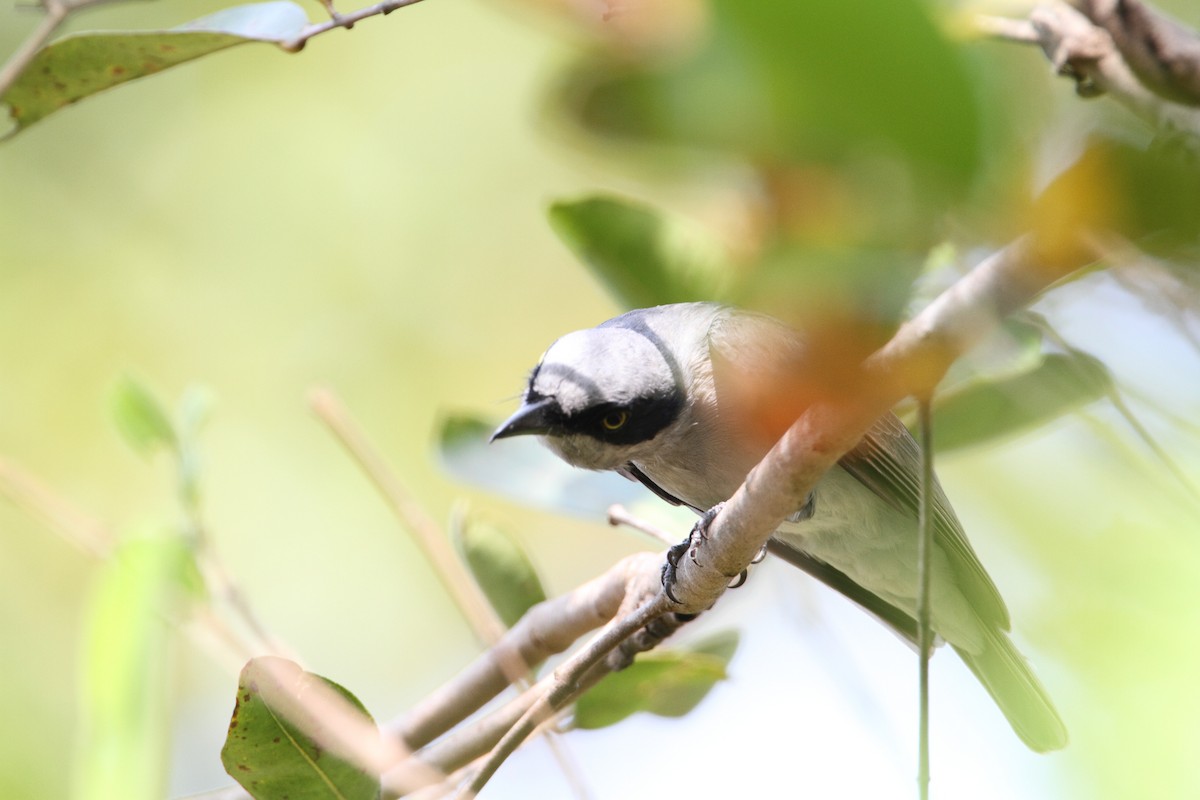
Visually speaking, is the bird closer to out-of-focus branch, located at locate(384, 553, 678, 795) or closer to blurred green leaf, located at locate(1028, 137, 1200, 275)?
out-of-focus branch, located at locate(384, 553, 678, 795)

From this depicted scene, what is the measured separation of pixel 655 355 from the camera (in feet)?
7.89

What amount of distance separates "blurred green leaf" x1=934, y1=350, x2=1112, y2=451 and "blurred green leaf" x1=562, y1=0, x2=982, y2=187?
1.49m

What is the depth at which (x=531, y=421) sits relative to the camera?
2.27 metres

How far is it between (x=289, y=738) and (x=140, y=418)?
117 cm

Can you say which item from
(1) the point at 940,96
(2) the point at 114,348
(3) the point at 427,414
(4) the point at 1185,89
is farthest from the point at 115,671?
(2) the point at 114,348

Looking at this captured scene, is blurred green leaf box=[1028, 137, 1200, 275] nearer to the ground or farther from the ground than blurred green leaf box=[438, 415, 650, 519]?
farther from the ground

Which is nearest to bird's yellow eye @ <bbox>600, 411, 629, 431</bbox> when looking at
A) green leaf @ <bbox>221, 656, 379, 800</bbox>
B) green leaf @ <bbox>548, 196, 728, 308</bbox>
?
green leaf @ <bbox>548, 196, 728, 308</bbox>

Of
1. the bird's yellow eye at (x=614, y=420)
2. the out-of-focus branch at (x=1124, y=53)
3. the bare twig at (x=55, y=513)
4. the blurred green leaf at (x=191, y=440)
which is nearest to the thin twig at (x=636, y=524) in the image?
the bird's yellow eye at (x=614, y=420)

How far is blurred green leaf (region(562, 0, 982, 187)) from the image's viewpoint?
21.5 inches

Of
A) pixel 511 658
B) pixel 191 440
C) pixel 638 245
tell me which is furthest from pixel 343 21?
pixel 511 658

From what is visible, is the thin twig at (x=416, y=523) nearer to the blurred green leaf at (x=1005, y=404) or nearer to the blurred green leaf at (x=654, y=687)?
the blurred green leaf at (x=654, y=687)

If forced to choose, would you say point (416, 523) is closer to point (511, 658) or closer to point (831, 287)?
point (511, 658)

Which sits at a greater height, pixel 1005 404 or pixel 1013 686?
pixel 1005 404

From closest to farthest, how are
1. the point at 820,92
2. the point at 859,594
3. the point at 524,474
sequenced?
the point at 820,92 < the point at 524,474 < the point at 859,594
